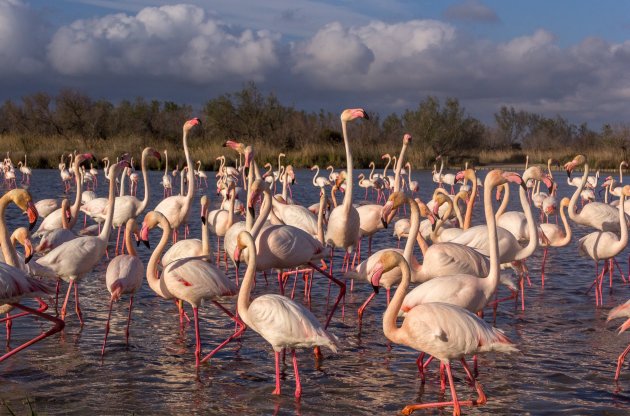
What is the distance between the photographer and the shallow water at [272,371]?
509 centimetres

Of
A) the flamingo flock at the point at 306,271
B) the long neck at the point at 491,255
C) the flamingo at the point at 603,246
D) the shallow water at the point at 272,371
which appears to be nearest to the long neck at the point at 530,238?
the flamingo flock at the point at 306,271

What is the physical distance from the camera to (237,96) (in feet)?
168

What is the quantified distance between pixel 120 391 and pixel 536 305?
16.7 ft

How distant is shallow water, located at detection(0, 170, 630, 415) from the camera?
5.09m

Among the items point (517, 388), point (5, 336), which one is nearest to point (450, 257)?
point (517, 388)

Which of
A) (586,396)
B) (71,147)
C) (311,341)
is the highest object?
(71,147)

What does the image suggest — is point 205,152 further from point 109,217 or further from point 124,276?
point 124,276

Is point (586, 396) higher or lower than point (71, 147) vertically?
lower

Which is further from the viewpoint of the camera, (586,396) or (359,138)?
(359,138)

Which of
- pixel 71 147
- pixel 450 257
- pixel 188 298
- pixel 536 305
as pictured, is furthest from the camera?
pixel 71 147

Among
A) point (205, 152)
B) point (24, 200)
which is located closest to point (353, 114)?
point (24, 200)

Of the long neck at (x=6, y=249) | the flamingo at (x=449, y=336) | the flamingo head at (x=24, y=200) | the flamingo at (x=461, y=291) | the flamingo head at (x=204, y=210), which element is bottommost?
the flamingo at (x=449, y=336)

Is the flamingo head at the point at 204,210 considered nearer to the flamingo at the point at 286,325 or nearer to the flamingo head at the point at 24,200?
the flamingo head at the point at 24,200

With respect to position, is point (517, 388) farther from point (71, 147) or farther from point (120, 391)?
point (71, 147)
